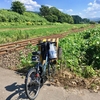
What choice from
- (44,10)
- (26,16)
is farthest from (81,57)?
(44,10)

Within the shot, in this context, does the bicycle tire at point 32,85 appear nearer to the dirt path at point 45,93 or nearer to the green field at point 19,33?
the dirt path at point 45,93

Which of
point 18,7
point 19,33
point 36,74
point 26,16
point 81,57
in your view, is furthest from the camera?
point 18,7

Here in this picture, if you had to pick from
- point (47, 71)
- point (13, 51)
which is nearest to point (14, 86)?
point (47, 71)

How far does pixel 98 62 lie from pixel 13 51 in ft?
15.3

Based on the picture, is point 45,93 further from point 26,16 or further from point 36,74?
point 26,16

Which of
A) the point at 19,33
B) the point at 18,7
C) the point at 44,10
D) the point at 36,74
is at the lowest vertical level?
the point at 19,33

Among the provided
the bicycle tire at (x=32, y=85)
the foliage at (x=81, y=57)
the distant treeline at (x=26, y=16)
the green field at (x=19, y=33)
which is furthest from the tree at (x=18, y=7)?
the bicycle tire at (x=32, y=85)

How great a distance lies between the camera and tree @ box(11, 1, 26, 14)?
241 ft

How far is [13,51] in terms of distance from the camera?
9852 millimetres

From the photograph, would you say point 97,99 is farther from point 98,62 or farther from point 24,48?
point 24,48

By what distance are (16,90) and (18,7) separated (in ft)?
240

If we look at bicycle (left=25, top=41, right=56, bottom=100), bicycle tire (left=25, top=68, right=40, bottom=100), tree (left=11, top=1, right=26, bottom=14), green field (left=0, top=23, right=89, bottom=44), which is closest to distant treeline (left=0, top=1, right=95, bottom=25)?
tree (left=11, top=1, right=26, bottom=14)

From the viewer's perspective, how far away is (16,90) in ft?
Result: 15.4

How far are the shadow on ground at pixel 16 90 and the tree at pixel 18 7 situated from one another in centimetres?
7084
